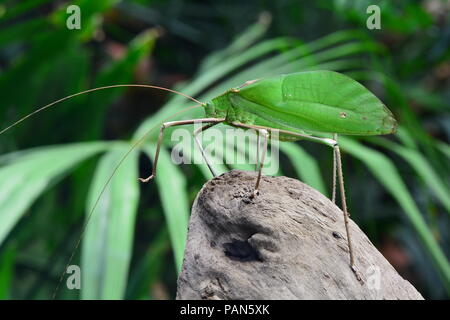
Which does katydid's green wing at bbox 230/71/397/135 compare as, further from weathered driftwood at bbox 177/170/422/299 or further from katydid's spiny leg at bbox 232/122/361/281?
weathered driftwood at bbox 177/170/422/299

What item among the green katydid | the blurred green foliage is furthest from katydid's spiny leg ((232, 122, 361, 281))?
the blurred green foliage

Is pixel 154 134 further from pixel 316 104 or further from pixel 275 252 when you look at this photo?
pixel 275 252

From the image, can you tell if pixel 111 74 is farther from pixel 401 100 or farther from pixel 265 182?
pixel 265 182

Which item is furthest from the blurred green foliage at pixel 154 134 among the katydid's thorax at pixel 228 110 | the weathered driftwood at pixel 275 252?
the weathered driftwood at pixel 275 252

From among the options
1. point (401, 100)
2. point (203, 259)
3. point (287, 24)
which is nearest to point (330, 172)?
point (401, 100)

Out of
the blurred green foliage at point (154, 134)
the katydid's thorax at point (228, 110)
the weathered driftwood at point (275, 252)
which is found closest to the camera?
the weathered driftwood at point (275, 252)

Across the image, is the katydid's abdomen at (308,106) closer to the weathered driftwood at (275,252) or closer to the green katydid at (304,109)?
the green katydid at (304,109)

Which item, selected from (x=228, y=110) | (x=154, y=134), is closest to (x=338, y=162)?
(x=228, y=110)
